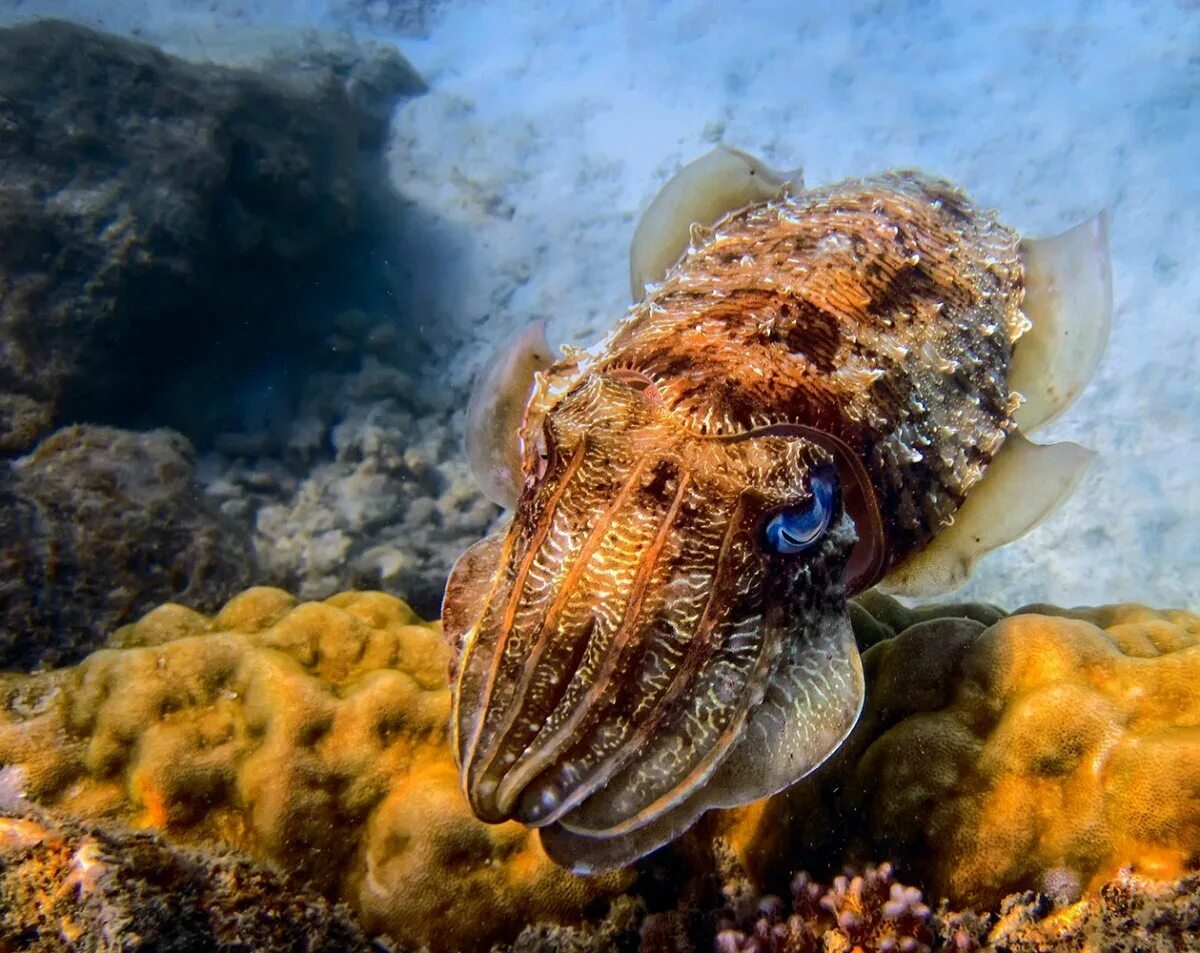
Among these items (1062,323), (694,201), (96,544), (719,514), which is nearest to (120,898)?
(719,514)

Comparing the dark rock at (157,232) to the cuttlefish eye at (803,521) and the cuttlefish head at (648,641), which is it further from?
the cuttlefish eye at (803,521)

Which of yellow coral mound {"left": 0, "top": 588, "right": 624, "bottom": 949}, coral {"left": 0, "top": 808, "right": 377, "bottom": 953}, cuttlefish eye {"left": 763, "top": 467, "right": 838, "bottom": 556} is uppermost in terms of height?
cuttlefish eye {"left": 763, "top": 467, "right": 838, "bottom": 556}

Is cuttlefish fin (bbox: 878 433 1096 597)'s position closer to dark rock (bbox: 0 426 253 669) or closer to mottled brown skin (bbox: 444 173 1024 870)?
→ mottled brown skin (bbox: 444 173 1024 870)

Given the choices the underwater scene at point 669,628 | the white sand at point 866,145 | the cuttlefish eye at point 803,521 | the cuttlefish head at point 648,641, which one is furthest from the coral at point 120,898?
the white sand at point 866,145

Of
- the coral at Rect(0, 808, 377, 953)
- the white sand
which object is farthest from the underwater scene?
the white sand

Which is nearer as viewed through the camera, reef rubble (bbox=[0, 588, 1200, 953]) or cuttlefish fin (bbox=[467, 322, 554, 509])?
reef rubble (bbox=[0, 588, 1200, 953])

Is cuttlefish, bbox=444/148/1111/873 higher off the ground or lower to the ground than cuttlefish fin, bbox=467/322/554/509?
higher

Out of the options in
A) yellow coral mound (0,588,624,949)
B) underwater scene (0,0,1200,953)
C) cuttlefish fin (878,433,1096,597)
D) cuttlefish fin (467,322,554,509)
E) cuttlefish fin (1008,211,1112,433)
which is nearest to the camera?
underwater scene (0,0,1200,953)

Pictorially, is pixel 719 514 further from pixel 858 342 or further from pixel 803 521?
pixel 858 342
